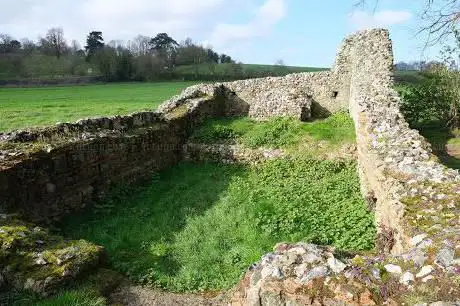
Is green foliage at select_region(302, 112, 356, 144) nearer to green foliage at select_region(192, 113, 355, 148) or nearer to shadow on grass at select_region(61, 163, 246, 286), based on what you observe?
green foliage at select_region(192, 113, 355, 148)

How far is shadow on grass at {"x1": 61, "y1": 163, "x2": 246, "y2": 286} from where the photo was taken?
7512 millimetres

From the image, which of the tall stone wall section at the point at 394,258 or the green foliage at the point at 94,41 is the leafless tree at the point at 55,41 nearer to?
the green foliage at the point at 94,41

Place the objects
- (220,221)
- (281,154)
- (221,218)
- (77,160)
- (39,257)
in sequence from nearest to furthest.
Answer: (39,257) < (220,221) < (221,218) < (77,160) < (281,154)

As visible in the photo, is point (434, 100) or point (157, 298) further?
point (434, 100)

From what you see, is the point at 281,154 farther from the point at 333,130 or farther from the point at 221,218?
the point at 221,218

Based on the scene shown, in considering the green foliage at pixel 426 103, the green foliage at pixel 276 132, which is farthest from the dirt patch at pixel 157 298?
the green foliage at pixel 426 103

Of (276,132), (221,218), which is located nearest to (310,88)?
(276,132)

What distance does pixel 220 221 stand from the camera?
909 cm

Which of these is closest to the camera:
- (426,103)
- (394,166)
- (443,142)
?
(394,166)

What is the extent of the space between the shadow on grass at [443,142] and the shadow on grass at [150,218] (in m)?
6.51

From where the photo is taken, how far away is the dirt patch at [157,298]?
6.21 metres

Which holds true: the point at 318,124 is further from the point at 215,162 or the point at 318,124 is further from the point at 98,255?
the point at 98,255

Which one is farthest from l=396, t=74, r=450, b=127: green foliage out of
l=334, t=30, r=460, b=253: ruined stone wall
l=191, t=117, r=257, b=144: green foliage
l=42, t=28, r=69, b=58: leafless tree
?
l=42, t=28, r=69, b=58: leafless tree

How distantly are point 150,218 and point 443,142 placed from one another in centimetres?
1224
